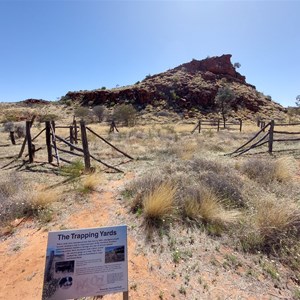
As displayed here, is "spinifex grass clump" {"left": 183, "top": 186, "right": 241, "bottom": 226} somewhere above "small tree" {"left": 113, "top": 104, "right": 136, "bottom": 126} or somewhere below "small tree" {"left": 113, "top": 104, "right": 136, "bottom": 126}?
below

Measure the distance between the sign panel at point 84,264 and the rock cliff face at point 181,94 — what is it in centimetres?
4827

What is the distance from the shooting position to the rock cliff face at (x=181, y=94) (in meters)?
54.1

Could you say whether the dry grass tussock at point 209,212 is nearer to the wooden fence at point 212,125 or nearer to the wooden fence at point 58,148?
the wooden fence at point 58,148

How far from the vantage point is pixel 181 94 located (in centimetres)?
5694

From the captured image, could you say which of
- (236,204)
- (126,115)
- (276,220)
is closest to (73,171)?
(236,204)

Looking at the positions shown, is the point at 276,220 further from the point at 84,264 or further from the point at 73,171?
the point at 73,171

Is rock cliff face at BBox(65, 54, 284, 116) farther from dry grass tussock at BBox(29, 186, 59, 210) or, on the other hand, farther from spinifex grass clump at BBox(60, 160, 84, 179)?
dry grass tussock at BBox(29, 186, 59, 210)

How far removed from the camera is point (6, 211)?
4953mm

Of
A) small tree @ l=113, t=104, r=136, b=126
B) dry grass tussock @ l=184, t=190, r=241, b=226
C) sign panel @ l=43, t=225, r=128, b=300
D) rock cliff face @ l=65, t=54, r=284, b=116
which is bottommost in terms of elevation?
dry grass tussock @ l=184, t=190, r=241, b=226

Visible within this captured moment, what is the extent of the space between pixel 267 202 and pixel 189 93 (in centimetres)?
5395

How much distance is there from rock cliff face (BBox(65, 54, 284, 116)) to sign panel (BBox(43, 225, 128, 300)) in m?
48.3

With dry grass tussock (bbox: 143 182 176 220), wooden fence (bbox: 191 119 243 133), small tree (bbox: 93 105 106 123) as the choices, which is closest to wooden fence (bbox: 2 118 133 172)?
dry grass tussock (bbox: 143 182 176 220)

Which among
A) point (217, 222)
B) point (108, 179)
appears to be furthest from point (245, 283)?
point (108, 179)

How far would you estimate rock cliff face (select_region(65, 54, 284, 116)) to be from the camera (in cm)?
5409
